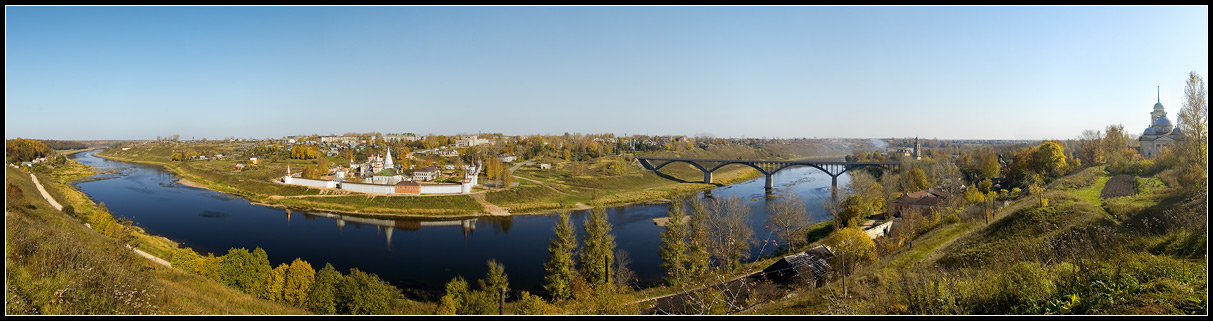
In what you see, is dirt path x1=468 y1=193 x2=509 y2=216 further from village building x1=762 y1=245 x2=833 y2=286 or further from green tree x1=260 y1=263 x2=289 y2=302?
village building x1=762 y1=245 x2=833 y2=286

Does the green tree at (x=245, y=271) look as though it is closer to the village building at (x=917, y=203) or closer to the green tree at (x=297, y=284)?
the green tree at (x=297, y=284)

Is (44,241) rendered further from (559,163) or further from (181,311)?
(559,163)

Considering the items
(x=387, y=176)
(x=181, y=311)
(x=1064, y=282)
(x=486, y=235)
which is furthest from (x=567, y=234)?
(x=387, y=176)

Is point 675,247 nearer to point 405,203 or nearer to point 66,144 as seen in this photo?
point 405,203

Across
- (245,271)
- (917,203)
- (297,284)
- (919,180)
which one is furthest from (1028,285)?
(919,180)

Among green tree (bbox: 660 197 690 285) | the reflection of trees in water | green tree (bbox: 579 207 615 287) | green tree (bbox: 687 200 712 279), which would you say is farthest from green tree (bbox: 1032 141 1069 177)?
the reflection of trees in water

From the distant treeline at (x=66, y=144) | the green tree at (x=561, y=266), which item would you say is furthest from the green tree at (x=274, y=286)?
the distant treeline at (x=66, y=144)
